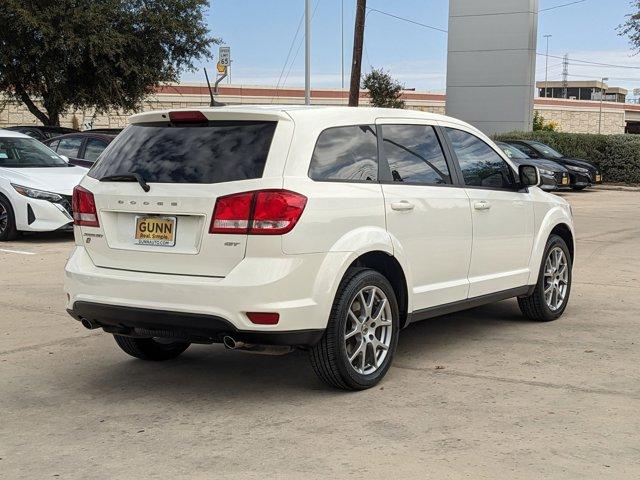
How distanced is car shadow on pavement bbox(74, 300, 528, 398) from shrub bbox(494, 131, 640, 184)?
23.3 metres

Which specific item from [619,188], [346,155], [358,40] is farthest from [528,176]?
[619,188]

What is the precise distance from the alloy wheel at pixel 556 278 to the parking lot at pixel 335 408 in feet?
0.64

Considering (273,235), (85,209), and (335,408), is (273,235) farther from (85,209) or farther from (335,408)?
(85,209)

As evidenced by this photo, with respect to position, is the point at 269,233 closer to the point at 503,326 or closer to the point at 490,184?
the point at 490,184

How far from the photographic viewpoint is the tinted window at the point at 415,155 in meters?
5.96

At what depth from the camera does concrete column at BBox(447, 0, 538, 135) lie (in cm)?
3122

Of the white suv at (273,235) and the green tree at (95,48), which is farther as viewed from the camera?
the green tree at (95,48)

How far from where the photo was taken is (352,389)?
5445 mm

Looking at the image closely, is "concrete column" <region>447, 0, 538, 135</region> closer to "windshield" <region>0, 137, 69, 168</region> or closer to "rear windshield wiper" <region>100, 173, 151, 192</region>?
"windshield" <region>0, 137, 69, 168</region>

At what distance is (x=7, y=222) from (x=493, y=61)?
73.6 feet

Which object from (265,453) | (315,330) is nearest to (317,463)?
(265,453)

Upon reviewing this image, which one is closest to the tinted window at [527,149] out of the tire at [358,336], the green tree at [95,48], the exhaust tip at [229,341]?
the green tree at [95,48]

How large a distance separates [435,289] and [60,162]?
969 cm

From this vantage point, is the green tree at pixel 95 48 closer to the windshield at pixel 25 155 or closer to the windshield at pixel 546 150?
the windshield at pixel 546 150
